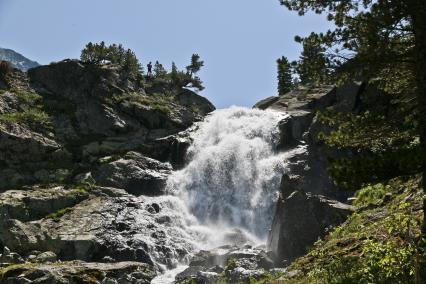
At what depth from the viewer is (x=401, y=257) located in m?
9.76

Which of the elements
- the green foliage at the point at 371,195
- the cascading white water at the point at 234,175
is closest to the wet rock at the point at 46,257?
the cascading white water at the point at 234,175

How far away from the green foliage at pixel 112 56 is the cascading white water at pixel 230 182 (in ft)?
63.8

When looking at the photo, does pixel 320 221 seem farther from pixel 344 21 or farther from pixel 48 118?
pixel 48 118

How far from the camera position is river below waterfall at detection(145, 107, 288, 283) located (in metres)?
38.2

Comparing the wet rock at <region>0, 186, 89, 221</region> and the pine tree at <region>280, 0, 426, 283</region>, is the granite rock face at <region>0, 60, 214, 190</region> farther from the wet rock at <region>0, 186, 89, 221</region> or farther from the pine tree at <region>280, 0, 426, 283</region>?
the pine tree at <region>280, 0, 426, 283</region>

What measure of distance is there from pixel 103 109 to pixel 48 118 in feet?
21.0

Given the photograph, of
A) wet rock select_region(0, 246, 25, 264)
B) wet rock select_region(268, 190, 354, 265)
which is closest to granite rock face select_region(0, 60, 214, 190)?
wet rock select_region(0, 246, 25, 264)

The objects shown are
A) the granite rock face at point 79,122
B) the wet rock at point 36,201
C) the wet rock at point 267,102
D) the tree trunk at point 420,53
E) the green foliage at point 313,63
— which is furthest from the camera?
the wet rock at point 267,102

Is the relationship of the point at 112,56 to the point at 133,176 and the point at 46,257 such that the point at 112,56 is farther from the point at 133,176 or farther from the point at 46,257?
the point at 46,257

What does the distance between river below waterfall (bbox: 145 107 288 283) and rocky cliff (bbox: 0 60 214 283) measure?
4.01 ft

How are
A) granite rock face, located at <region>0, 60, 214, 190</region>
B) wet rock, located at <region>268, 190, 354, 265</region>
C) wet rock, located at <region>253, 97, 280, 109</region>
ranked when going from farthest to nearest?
wet rock, located at <region>253, 97, 280, 109</region>
granite rock face, located at <region>0, 60, 214, 190</region>
wet rock, located at <region>268, 190, 354, 265</region>

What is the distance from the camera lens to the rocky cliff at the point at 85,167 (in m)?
29.6

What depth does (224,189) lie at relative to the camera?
151 feet

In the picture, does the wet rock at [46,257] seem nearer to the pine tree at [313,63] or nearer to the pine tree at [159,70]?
the pine tree at [313,63]
